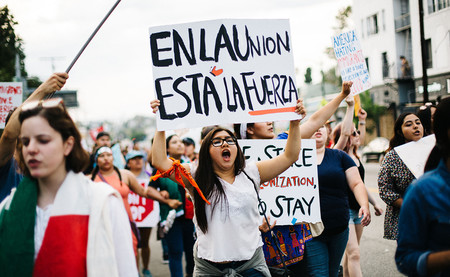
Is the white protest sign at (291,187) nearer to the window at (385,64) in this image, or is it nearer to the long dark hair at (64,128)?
the long dark hair at (64,128)

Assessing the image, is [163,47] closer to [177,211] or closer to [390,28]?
[177,211]

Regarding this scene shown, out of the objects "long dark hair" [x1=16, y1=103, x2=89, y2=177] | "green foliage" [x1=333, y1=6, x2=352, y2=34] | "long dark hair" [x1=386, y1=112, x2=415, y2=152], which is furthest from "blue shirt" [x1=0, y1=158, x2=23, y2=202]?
"green foliage" [x1=333, y1=6, x2=352, y2=34]

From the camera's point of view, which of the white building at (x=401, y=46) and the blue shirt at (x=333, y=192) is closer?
the blue shirt at (x=333, y=192)

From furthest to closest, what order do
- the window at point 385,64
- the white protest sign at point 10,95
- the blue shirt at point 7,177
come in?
the window at point 385,64
the white protest sign at point 10,95
the blue shirt at point 7,177

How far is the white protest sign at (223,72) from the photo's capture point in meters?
3.98

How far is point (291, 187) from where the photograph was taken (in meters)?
4.68

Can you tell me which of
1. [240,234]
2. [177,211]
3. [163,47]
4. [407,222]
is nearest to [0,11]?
[177,211]

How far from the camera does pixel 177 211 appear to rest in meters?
6.79

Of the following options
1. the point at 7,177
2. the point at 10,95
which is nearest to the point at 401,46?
the point at 10,95

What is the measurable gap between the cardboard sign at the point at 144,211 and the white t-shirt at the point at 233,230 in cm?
466

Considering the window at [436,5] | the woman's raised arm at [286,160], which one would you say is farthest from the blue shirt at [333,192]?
the window at [436,5]

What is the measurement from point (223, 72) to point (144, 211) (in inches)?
190

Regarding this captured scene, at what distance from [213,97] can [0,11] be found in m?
13.7

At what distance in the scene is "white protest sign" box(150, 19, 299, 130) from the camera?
13.1 feet
